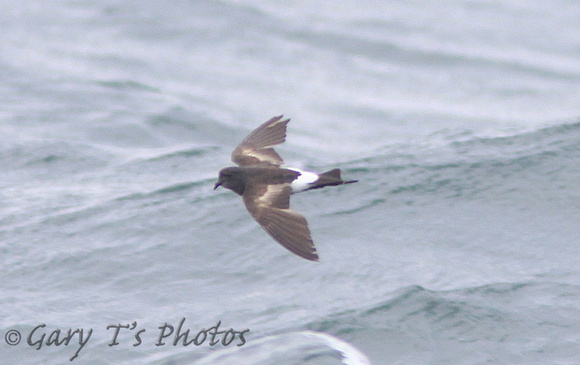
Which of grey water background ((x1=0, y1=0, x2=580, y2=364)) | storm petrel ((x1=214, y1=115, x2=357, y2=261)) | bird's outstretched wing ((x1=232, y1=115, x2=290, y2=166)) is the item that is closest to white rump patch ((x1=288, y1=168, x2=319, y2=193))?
storm petrel ((x1=214, y1=115, x2=357, y2=261))

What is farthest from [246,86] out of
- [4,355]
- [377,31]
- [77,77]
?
[4,355]

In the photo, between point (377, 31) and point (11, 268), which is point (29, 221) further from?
point (377, 31)

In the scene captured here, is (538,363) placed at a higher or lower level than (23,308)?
higher

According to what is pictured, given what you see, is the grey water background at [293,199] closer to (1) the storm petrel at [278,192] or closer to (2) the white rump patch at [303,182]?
(1) the storm petrel at [278,192]

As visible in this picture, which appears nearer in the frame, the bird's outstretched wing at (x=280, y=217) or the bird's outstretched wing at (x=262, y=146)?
the bird's outstretched wing at (x=280, y=217)

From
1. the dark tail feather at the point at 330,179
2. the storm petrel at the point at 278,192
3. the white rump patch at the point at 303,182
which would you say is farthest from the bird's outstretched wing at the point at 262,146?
the dark tail feather at the point at 330,179
